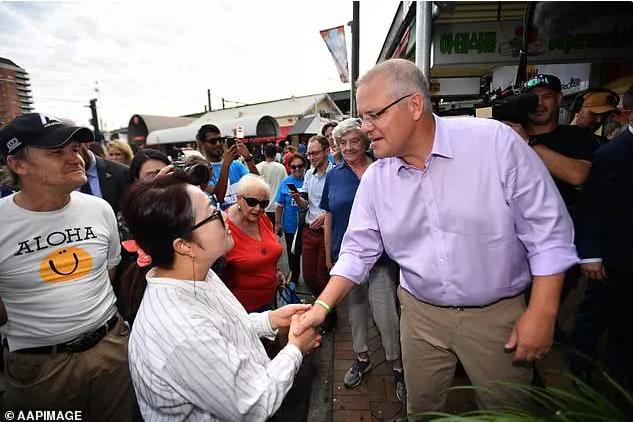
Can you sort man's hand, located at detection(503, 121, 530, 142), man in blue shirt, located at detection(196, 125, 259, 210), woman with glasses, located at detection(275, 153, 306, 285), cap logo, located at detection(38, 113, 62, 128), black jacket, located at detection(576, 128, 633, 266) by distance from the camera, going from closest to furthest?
1. cap logo, located at detection(38, 113, 62, 128)
2. black jacket, located at detection(576, 128, 633, 266)
3. man's hand, located at detection(503, 121, 530, 142)
4. man in blue shirt, located at detection(196, 125, 259, 210)
5. woman with glasses, located at detection(275, 153, 306, 285)

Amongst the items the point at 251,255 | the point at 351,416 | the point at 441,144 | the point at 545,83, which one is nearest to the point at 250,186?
the point at 251,255

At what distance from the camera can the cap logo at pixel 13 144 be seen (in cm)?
185

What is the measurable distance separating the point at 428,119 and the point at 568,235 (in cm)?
80

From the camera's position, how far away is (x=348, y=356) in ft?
11.2

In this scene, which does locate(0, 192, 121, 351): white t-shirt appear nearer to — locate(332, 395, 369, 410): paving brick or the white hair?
the white hair

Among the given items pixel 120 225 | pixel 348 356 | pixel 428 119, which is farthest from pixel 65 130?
pixel 348 356

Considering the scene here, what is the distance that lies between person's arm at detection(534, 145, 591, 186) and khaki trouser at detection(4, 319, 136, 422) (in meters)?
2.87

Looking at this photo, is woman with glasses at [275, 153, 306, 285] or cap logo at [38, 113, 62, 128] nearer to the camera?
cap logo at [38, 113, 62, 128]

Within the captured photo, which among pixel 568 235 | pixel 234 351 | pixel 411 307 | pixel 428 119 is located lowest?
pixel 411 307

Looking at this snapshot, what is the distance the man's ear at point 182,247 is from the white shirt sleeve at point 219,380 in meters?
0.37

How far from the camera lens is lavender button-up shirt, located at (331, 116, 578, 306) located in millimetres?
1448

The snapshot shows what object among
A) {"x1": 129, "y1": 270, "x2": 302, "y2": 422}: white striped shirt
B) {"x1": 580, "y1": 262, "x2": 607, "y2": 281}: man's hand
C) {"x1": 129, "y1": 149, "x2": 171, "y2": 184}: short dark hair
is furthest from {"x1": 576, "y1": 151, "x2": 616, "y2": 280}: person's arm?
{"x1": 129, "y1": 149, "x2": 171, "y2": 184}: short dark hair

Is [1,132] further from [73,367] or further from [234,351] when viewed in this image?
[234,351]

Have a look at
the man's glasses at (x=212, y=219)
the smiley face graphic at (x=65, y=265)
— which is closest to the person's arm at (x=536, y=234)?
the man's glasses at (x=212, y=219)
